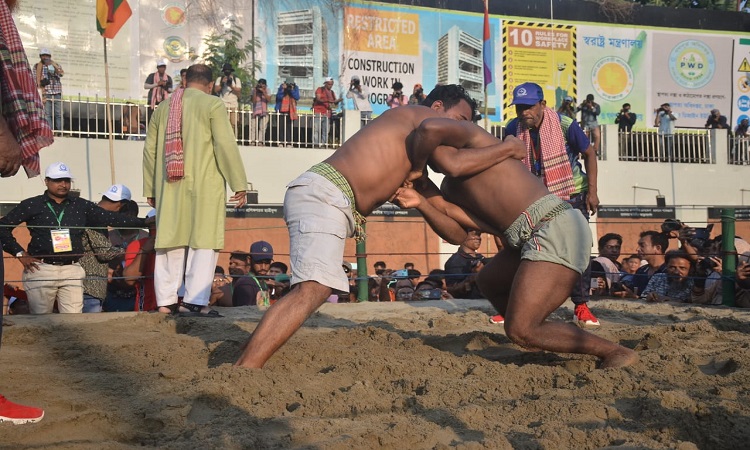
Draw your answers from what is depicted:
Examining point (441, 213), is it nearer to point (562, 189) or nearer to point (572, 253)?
point (572, 253)

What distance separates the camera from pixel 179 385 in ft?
12.5

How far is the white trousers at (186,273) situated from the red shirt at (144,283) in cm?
95

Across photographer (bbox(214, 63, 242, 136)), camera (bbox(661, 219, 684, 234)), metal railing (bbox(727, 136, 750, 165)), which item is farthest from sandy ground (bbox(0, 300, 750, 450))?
metal railing (bbox(727, 136, 750, 165))

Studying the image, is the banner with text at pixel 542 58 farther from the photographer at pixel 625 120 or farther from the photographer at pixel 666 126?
the photographer at pixel 666 126

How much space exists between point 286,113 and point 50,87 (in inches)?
198

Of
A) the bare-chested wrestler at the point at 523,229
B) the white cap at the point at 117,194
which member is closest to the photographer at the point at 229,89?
the white cap at the point at 117,194

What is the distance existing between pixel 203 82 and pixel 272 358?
3.10 m

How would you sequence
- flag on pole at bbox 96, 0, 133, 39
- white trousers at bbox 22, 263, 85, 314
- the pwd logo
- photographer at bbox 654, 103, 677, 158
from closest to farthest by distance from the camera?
white trousers at bbox 22, 263, 85, 314 → flag on pole at bbox 96, 0, 133, 39 → photographer at bbox 654, 103, 677, 158 → the pwd logo

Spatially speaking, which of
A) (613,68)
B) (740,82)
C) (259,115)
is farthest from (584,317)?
(740,82)

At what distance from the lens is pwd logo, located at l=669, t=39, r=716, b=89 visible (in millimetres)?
24688

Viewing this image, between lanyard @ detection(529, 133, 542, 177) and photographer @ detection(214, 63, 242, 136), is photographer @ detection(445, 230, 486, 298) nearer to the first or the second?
lanyard @ detection(529, 133, 542, 177)

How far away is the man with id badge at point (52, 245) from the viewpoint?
281 inches

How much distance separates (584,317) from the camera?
6.39 meters

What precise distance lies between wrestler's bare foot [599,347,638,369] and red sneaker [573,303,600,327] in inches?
78.9
